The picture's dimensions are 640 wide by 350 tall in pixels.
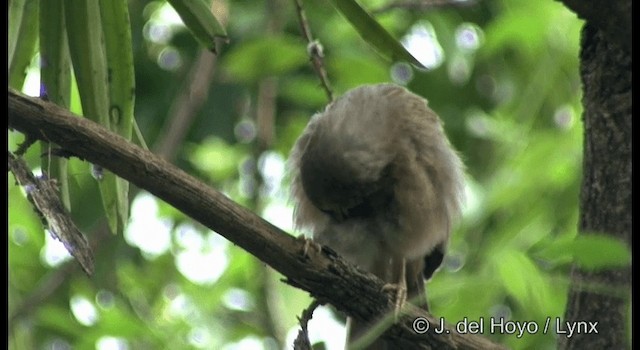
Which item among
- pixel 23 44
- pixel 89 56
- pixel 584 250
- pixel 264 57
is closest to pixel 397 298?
pixel 89 56

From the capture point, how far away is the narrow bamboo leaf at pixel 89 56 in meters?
2.86

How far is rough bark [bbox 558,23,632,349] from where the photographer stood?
9.21ft

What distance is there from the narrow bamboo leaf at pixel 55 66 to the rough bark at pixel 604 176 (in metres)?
1.51

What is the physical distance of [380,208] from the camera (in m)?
4.35

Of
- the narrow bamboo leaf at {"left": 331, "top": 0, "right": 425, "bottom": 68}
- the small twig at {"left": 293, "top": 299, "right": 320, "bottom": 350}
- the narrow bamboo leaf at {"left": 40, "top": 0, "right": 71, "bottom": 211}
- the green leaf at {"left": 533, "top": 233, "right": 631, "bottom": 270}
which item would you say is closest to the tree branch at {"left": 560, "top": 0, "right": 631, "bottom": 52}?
the narrow bamboo leaf at {"left": 331, "top": 0, "right": 425, "bottom": 68}

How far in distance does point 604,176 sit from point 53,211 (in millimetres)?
1525

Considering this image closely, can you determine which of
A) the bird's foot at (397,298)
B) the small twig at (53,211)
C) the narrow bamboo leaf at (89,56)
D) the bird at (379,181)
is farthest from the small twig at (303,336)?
the bird at (379,181)

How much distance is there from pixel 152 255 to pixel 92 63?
126 inches

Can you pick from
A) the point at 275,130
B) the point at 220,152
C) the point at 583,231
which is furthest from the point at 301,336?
the point at 220,152

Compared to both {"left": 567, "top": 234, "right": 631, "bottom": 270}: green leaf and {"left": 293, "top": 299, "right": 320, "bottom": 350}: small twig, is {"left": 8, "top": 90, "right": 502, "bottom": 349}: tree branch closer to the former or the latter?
{"left": 293, "top": 299, "right": 320, "bottom": 350}: small twig

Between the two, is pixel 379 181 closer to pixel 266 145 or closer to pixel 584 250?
pixel 266 145

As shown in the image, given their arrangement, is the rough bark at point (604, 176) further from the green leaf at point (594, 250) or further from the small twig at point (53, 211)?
the small twig at point (53, 211)

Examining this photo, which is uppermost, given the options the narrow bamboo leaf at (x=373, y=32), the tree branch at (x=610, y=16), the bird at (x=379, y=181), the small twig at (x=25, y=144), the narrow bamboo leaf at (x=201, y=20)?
the bird at (x=379, y=181)

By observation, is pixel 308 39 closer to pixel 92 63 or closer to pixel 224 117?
pixel 92 63
